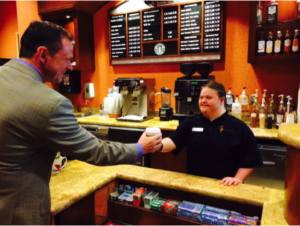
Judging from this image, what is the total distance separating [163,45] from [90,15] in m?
1.52

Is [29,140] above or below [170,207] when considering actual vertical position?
above

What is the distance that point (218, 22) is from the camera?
3426mm

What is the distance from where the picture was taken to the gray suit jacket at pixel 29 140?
95 centimetres

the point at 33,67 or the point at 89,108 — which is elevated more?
the point at 33,67

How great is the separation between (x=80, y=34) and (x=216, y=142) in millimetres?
3173

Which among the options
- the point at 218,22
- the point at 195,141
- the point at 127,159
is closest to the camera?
the point at 127,159

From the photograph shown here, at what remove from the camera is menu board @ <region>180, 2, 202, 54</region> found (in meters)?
3.54

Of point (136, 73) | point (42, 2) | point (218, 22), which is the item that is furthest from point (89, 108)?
point (218, 22)

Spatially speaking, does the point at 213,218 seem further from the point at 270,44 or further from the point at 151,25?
the point at 151,25

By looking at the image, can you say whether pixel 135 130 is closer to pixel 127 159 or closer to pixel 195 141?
pixel 195 141

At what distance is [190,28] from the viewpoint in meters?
3.60

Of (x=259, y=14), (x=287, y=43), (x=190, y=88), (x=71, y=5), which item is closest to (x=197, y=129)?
(x=190, y=88)

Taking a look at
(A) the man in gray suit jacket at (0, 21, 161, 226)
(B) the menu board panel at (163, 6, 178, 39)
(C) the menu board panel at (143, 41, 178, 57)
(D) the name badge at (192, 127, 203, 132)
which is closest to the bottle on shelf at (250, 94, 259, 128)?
(D) the name badge at (192, 127, 203, 132)

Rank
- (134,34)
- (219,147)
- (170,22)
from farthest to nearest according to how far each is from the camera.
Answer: (134,34)
(170,22)
(219,147)
